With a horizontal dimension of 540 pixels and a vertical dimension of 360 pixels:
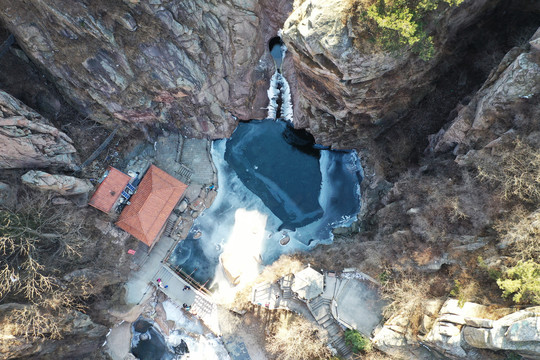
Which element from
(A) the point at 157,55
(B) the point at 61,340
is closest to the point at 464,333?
(A) the point at 157,55

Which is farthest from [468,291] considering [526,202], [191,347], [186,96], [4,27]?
[4,27]

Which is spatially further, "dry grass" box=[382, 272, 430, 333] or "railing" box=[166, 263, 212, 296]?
"railing" box=[166, 263, 212, 296]

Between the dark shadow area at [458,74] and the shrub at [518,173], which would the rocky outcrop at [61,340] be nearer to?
the dark shadow area at [458,74]

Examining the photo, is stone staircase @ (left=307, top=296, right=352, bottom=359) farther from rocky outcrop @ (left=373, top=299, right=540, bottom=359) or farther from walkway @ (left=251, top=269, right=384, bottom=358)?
rocky outcrop @ (left=373, top=299, right=540, bottom=359)

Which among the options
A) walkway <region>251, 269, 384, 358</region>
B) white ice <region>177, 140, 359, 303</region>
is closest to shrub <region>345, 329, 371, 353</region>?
walkway <region>251, 269, 384, 358</region>

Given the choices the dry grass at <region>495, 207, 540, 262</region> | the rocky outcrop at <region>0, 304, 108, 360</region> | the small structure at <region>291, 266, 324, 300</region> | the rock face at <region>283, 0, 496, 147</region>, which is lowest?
the rocky outcrop at <region>0, 304, 108, 360</region>
